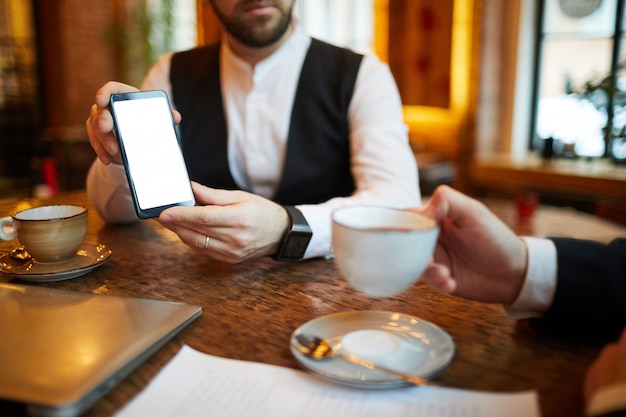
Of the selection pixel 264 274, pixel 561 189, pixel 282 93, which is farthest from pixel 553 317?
pixel 561 189

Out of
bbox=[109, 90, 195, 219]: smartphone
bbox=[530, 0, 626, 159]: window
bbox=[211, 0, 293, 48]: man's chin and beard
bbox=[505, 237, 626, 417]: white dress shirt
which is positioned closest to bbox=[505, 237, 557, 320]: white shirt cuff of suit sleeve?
bbox=[505, 237, 626, 417]: white dress shirt

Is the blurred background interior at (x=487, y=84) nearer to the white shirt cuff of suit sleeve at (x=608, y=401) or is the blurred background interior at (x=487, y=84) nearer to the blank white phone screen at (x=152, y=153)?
the blank white phone screen at (x=152, y=153)

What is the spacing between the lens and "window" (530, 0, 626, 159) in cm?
349

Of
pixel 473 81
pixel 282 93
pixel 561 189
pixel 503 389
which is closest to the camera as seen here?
pixel 503 389

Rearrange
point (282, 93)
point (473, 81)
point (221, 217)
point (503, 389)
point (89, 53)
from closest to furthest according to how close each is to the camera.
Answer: point (503, 389), point (221, 217), point (282, 93), point (473, 81), point (89, 53)

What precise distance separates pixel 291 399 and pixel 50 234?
56cm

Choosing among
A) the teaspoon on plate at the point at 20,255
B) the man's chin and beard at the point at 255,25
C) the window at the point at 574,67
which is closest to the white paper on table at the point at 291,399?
the teaspoon on plate at the point at 20,255

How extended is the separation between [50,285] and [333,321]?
1.63 ft

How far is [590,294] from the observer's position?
697mm

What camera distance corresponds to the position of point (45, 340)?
650 mm

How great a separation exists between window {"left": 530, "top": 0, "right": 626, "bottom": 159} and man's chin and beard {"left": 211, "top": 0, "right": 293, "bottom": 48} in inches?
98.9

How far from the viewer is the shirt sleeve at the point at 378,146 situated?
1274mm

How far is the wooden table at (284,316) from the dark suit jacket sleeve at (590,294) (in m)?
0.03

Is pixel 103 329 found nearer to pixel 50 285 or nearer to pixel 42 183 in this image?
pixel 50 285
